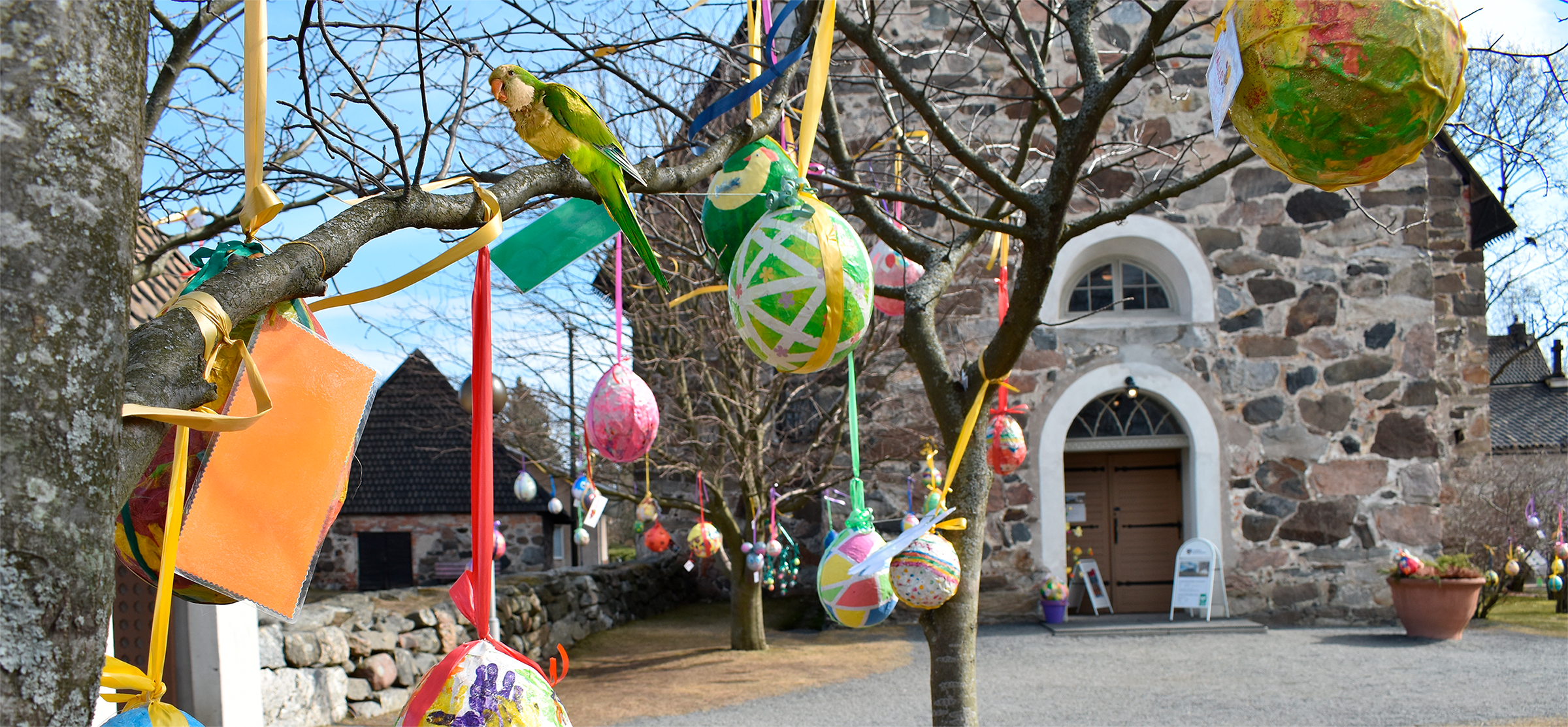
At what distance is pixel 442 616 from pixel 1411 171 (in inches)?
411

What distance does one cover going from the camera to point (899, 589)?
3.32 m

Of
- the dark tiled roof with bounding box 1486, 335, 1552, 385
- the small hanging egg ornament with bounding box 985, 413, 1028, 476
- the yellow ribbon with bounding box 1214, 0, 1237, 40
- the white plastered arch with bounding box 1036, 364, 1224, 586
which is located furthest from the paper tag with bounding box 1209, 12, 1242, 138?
the dark tiled roof with bounding box 1486, 335, 1552, 385

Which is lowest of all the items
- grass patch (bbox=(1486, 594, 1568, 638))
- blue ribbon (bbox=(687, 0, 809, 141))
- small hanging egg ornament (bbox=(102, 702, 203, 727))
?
grass patch (bbox=(1486, 594, 1568, 638))

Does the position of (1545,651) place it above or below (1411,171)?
below

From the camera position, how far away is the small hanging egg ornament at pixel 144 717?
1.10 meters

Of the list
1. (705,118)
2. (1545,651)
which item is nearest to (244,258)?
(705,118)

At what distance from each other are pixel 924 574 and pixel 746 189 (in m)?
1.61

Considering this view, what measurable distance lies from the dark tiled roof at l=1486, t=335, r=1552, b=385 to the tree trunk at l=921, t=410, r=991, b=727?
26.5 metres

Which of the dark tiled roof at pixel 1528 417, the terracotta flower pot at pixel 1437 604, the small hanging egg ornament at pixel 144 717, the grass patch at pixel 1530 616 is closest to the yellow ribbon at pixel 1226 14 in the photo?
the small hanging egg ornament at pixel 144 717

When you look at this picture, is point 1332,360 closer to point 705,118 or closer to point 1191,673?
point 1191,673

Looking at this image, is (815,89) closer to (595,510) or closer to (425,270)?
(425,270)

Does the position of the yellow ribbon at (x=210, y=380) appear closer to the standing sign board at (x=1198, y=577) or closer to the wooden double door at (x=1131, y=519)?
the standing sign board at (x=1198, y=577)

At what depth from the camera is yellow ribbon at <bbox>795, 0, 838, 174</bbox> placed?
196 cm

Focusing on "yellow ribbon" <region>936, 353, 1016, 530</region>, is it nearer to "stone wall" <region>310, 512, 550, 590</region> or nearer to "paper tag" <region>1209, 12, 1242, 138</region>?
"paper tag" <region>1209, 12, 1242, 138</region>
